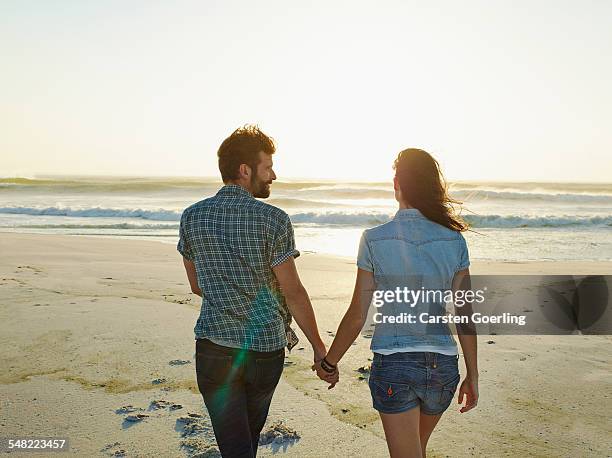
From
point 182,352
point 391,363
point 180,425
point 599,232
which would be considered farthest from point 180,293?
point 599,232

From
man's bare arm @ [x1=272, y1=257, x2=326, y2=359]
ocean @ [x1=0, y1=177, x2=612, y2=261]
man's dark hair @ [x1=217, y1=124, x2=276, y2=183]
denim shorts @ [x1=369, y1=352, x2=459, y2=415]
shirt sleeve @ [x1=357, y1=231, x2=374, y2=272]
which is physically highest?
man's dark hair @ [x1=217, y1=124, x2=276, y2=183]

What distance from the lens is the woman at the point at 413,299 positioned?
97.2 inches

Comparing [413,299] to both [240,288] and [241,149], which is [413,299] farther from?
[241,149]

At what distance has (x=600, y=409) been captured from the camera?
435 centimetres

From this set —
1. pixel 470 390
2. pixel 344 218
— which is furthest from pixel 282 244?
pixel 344 218

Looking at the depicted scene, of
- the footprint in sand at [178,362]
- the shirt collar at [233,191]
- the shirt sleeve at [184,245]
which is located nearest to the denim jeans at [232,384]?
the shirt sleeve at [184,245]

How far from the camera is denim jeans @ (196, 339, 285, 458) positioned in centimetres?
261

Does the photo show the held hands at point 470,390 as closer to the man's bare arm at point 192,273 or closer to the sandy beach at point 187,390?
the sandy beach at point 187,390

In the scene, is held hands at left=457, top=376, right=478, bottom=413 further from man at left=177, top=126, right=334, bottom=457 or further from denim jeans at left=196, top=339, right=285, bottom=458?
denim jeans at left=196, top=339, right=285, bottom=458

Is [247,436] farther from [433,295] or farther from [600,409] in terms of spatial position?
[600,409]

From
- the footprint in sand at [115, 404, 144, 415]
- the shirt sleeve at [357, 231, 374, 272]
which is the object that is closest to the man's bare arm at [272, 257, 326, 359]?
the shirt sleeve at [357, 231, 374, 272]

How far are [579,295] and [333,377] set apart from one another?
650 centimetres

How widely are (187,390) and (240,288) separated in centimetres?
225

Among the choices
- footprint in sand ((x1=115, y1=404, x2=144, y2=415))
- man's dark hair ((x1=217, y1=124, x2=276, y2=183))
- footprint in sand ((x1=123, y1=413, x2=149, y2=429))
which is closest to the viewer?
man's dark hair ((x1=217, y1=124, x2=276, y2=183))
